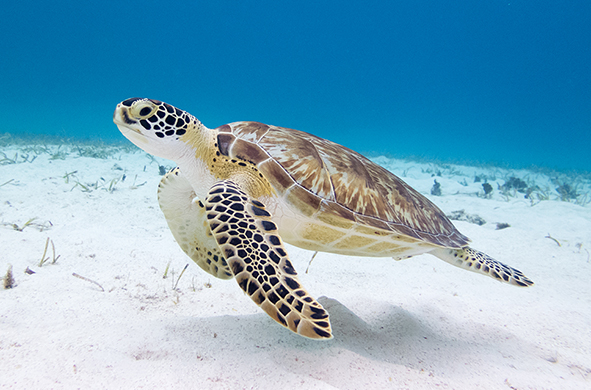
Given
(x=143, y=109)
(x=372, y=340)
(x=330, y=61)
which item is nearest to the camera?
(x=372, y=340)

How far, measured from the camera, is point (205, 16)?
7994 centimetres

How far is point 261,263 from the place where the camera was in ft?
4.50

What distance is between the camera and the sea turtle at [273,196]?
1811mm

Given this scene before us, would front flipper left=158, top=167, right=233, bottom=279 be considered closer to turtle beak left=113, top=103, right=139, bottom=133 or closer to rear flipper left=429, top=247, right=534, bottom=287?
turtle beak left=113, top=103, right=139, bottom=133

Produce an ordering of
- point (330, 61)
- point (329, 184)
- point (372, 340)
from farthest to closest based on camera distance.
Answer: point (330, 61) → point (329, 184) → point (372, 340)

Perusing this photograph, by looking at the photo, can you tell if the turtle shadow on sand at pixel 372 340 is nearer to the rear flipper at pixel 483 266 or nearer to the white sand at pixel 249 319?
the white sand at pixel 249 319

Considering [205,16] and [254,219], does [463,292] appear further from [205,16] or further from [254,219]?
[205,16]

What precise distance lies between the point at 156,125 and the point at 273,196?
1.06 meters

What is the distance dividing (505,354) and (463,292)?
1006mm

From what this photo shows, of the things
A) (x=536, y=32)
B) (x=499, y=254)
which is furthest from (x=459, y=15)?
(x=499, y=254)

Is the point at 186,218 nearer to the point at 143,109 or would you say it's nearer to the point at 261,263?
the point at 143,109

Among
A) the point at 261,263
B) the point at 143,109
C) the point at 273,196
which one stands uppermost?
the point at 143,109

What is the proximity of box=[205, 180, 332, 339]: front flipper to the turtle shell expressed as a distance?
0.38 meters

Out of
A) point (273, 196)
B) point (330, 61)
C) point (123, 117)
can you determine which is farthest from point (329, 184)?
point (330, 61)
